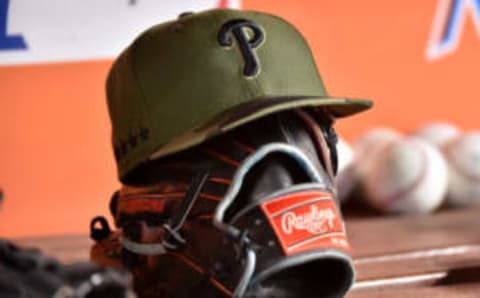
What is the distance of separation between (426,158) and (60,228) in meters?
0.57

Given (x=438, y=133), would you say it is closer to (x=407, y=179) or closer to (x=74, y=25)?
(x=407, y=179)

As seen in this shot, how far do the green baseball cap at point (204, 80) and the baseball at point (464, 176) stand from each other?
2.39 ft

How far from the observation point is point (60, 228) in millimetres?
1301

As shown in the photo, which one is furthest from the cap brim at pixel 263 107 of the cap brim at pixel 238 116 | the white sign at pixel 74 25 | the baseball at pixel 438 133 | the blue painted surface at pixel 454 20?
the blue painted surface at pixel 454 20

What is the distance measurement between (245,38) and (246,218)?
156 mm

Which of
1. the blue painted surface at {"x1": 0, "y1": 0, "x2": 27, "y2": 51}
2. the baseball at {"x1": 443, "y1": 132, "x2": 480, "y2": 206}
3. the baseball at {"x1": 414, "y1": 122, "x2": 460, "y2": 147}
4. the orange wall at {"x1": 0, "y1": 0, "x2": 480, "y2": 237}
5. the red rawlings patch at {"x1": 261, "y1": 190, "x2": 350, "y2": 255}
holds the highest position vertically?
the blue painted surface at {"x1": 0, "y1": 0, "x2": 27, "y2": 51}

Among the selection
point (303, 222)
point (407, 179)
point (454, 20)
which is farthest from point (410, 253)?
point (454, 20)

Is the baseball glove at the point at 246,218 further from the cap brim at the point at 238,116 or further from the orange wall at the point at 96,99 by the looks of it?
the orange wall at the point at 96,99

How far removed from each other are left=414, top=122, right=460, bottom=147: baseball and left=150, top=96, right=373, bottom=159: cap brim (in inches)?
32.8

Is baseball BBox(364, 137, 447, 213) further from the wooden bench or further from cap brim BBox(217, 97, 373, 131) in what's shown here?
cap brim BBox(217, 97, 373, 131)

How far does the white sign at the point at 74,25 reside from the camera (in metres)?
1.11

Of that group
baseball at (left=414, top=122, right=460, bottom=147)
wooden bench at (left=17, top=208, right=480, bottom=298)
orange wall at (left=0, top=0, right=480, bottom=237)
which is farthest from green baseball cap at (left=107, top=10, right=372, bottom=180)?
baseball at (left=414, top=122, right=460, bottom=147)

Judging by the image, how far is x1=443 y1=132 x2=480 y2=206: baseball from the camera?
1.45 meters

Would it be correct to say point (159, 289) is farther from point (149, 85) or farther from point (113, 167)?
point (113, 167)
